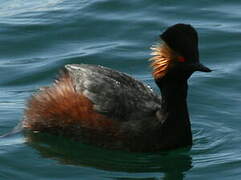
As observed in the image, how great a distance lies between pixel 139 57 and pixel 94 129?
3.66 meters

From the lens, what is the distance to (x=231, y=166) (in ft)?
32.1

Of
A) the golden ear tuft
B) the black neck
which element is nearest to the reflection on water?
the black neck

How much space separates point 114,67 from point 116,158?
11.0 feet

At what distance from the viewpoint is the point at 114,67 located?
13.1 metres

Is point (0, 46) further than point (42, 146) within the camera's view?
Yes

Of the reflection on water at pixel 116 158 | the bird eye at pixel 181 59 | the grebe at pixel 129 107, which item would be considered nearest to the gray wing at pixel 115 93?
the grebe at pixel 129 107

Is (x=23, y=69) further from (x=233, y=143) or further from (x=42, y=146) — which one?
(x=233, y=143)

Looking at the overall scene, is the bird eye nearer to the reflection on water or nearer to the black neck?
the black neck

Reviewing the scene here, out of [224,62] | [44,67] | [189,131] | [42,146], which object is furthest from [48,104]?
[224,62]

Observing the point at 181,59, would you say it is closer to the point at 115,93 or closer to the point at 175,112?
the point at 175,112

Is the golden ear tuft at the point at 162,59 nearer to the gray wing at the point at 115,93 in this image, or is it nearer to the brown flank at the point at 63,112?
the gray wing at the point at 115,93

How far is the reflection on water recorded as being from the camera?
9780mm

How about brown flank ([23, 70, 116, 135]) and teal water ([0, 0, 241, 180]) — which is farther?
brown flank ([23, 70, 116, 135])

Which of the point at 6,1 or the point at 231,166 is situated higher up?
the point at 6,1
